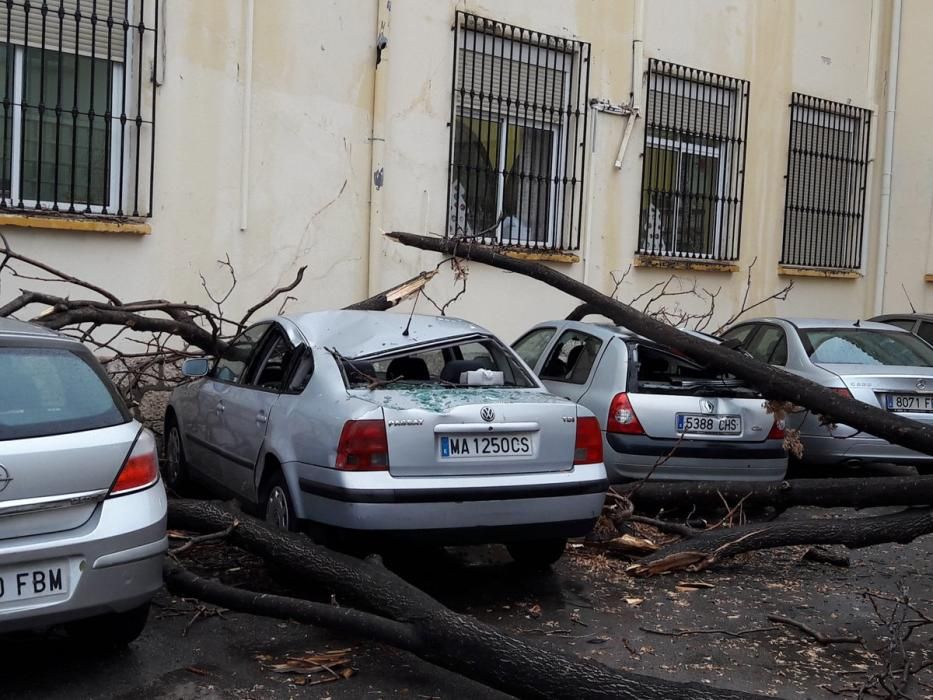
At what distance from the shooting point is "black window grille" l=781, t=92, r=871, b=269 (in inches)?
561

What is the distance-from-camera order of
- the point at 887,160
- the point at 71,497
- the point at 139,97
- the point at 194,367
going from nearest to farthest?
1. the point at 71,497
2. the point at 194,367
3. the point at 139,97
4. the point at 887,160

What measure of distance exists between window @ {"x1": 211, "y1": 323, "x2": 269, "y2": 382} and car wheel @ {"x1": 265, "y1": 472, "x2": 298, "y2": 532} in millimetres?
1158

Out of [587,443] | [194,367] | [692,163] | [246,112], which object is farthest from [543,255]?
[587,443]

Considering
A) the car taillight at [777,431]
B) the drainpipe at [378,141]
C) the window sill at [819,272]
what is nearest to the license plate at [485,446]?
the car taillight at [777,431]

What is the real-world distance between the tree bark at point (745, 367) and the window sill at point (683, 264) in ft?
16.8

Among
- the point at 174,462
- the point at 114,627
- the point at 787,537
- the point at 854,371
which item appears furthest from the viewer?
the point at 854,371

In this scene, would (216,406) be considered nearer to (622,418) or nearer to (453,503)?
(453,503)

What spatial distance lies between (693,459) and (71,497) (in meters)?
4.34

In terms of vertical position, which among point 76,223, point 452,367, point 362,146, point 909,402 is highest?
point 362,146

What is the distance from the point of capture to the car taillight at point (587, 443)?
19.0ft

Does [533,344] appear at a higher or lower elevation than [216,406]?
higher

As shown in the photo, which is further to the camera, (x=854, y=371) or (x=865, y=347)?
(x=865, y=347)

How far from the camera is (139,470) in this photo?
4.44m

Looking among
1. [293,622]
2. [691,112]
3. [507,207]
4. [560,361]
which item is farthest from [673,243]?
[293,622]
